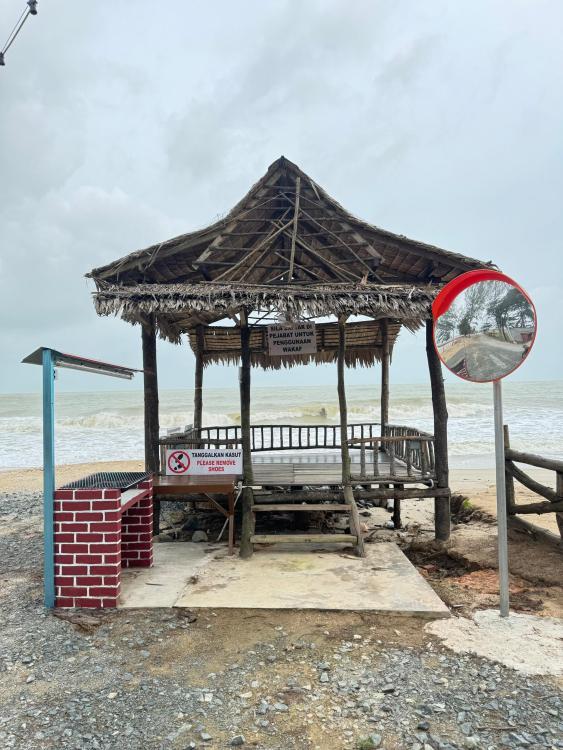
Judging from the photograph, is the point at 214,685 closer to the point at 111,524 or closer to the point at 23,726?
the point at 23,726

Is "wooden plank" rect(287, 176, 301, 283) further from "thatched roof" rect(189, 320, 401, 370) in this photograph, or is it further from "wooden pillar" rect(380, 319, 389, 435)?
"wooden pillar" rect(380, 319, 389, 435)

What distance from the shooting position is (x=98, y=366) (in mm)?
5383

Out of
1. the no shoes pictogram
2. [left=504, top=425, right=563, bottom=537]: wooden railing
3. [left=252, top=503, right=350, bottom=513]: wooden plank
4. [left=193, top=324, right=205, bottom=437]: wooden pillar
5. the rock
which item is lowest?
the rock

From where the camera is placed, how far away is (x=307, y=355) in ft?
34.6

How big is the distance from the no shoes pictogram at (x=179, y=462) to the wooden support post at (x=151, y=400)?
0.85 metres

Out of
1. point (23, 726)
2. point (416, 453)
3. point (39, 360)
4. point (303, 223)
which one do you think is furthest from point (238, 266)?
point (23, 726)

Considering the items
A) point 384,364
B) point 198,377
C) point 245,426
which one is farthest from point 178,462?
point 384,364

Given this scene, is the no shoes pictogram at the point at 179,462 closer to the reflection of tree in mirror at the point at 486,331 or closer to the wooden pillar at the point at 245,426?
the wooden pillar at the point at 245,426

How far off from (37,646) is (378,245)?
6.37 metres

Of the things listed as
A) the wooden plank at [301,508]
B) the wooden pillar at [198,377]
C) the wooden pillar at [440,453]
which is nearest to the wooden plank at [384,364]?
the wooden pillar at [440,453]

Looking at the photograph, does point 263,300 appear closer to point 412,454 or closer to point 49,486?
point 49,486

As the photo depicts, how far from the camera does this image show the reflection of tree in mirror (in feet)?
13.7

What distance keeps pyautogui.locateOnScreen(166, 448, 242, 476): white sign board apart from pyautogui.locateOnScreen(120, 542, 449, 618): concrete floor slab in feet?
3.45

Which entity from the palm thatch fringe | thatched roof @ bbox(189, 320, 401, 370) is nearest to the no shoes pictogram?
the palm thatch fringe
